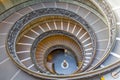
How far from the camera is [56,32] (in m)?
16.7

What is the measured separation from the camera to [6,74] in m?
11.4

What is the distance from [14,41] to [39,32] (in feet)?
9.36

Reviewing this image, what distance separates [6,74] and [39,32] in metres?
5.66

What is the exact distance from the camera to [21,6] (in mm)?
16984

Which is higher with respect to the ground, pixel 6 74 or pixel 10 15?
pixel 10 15

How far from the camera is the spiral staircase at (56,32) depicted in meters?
13.5

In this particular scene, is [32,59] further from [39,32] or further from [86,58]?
[86,58]

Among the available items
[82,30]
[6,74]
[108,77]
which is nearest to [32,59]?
[6,74]

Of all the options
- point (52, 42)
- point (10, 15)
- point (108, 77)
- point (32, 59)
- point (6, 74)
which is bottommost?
point (108, 77)

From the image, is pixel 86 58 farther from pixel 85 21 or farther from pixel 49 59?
pixel 49 59

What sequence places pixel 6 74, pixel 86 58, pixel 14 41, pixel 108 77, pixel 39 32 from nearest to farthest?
pixel 108 77
pixel 6 74
pixel 14 41
pixel 86 58
pixel 39 32

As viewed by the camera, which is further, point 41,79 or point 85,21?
point 85,21

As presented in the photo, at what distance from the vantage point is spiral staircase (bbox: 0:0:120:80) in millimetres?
13484

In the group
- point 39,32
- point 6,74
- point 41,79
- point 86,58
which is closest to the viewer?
point 41,79
